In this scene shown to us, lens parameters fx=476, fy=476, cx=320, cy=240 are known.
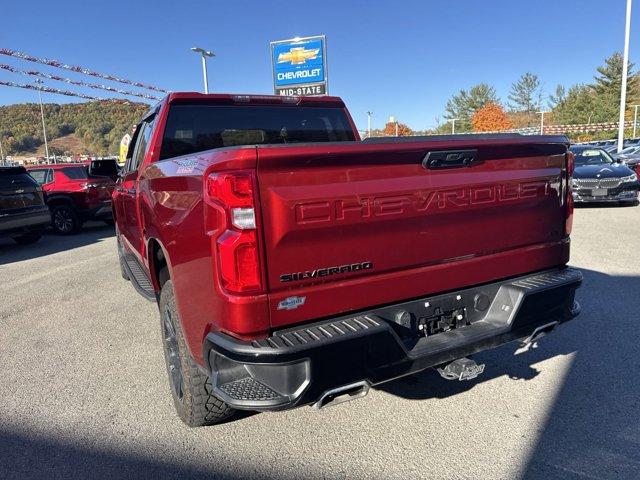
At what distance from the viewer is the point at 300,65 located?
63.2ft

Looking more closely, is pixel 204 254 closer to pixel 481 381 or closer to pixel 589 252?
pixel 481 381

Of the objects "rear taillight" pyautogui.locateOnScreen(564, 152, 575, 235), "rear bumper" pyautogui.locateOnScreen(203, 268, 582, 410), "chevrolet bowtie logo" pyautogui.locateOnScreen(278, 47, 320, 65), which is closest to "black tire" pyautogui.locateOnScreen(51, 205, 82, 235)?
"chevrolet bowtie logo" pyautogui.locateOnScreen(278, 47, 320, 65)

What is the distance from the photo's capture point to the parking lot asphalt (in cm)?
251

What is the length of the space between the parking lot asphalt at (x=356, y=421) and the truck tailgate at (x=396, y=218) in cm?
89

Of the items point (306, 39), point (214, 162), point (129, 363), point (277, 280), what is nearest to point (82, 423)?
point (129, 363)

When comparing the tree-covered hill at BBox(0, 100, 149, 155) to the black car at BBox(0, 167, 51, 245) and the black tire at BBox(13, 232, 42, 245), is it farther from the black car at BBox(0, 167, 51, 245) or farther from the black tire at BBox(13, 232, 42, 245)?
the black car at BBox(0, 167, 51, 245)

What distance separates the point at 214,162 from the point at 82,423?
6.90ft

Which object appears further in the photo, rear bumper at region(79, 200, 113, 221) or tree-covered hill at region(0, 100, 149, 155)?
tree-covered hill at region(0, 100, 149, 155)

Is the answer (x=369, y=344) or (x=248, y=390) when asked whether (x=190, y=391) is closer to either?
(x=248, y=390)

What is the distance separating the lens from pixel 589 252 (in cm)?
711

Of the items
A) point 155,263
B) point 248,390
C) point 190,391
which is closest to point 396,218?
point 248,390

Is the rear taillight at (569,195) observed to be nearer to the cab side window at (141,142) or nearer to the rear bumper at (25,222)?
the cab side window at (141,142)

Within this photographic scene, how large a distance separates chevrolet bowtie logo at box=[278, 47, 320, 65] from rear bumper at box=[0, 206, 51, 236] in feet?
40.2

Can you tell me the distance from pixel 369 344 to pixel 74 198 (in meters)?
12.1
